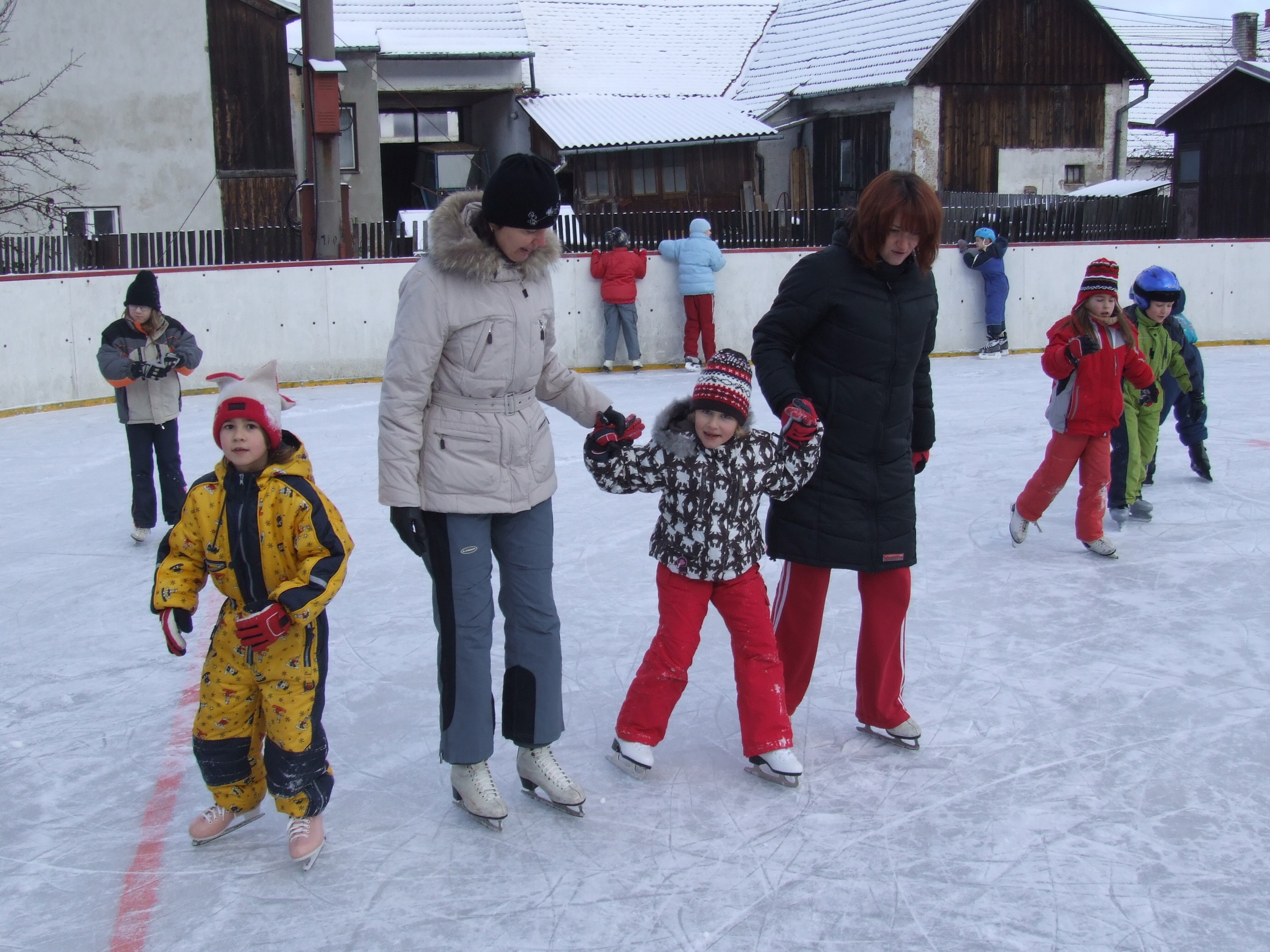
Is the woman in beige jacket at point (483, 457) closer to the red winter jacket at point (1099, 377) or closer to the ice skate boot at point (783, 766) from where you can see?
the ice skate boot at point (783, 766)

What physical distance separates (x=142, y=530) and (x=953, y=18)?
18558mm

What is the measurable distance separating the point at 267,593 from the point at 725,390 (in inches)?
43.9

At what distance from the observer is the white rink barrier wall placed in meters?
9.73

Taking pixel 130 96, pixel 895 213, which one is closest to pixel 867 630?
pixel 895 213

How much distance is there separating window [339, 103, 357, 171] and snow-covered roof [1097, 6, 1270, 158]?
49.4 feet

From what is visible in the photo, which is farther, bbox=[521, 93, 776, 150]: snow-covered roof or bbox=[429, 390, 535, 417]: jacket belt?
bbox=[521, 93, 776, 150]: snow-covered roof

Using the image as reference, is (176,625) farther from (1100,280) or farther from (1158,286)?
(1158,286)

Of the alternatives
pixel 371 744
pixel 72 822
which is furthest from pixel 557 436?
pixel 72 822

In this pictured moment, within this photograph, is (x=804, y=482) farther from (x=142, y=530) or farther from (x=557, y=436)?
(x=557, y=436)

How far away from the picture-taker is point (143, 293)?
5434mm

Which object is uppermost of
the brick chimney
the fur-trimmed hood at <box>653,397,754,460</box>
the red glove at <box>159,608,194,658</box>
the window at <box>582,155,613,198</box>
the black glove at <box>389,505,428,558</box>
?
the brick chimney

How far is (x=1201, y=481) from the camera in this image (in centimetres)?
645

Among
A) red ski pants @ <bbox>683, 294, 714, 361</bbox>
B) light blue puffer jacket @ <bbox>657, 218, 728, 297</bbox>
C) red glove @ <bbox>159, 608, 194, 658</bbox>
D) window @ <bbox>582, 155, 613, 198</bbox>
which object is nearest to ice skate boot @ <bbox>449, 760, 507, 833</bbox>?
red glove @ <bbox>159, 608, 194, 658</bbox>

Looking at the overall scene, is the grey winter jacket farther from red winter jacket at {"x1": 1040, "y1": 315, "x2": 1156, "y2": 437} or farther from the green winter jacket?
the green winter jacket
